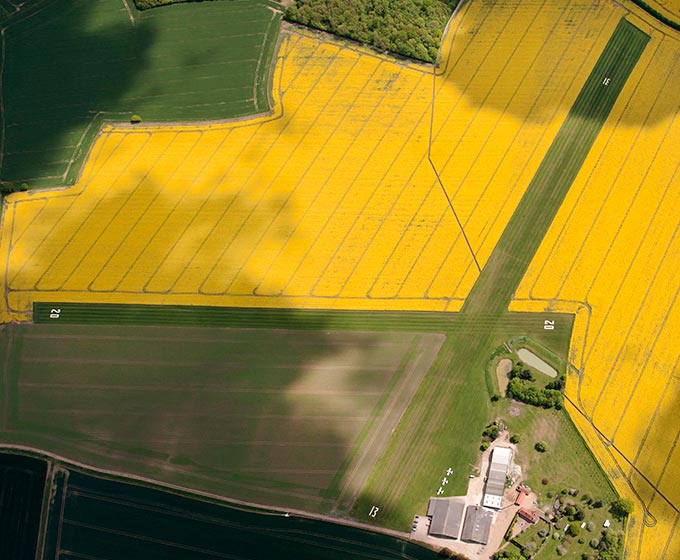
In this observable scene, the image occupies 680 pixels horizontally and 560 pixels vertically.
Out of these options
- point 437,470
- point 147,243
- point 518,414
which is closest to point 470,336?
point 518,414

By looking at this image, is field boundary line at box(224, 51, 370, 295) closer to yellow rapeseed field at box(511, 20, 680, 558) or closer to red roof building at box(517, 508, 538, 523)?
yellow rapeseed field at box(511, 20, 680, 558)

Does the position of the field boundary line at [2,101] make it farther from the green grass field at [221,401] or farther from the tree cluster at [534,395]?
the tree cluster at [534,395]

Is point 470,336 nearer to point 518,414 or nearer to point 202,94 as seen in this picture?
point 518,414

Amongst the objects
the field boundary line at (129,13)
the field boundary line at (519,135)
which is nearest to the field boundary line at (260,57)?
the field boundary line at (129,13)

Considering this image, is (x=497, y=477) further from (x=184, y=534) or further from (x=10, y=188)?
(x=10, y=188)

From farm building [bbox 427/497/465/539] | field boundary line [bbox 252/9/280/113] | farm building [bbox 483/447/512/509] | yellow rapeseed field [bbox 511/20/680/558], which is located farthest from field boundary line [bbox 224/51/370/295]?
farm building [bbox 483/447/512/509]

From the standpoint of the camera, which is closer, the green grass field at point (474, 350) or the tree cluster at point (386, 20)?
the green grass field at point (474, 350)
